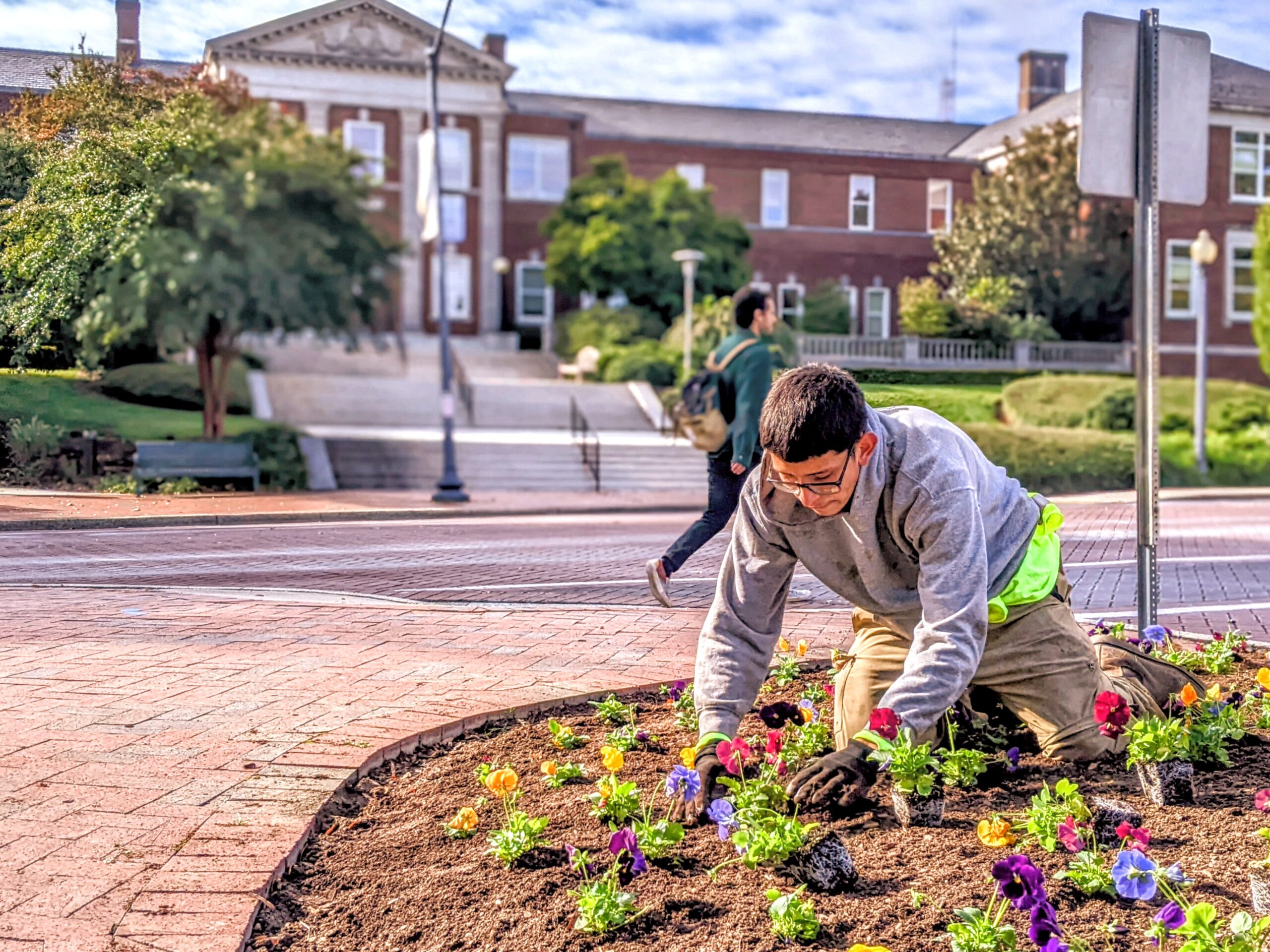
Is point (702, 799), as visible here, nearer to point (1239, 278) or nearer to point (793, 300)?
point (793, 300)

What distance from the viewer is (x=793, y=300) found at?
785 inches

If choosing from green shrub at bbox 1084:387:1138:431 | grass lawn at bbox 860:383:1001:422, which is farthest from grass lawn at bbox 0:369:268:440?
green shrub at bbox 1084:387:1138:431

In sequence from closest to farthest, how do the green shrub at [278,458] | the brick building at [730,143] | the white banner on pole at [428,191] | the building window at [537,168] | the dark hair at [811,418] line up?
the dark hair at [811,418] < the brick building at [730,143] < the green shrub at [278,458] < the white banner on pole at [428,191] < the building window at [537,168]

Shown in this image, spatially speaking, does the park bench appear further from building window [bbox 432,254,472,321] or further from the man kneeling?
the man kneeling

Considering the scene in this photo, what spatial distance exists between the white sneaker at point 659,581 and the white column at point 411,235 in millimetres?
1839

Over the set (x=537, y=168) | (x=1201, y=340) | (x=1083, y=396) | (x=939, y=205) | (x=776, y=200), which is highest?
(x=537, y=168)

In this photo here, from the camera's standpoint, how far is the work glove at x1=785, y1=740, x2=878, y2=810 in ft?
8.30

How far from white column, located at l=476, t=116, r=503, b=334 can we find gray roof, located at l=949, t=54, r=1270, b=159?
31.6 ft

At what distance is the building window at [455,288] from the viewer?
8.59m

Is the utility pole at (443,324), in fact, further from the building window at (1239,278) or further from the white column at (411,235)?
the building window at (1239,278)

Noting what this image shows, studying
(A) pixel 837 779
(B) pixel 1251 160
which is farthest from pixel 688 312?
(A) pixel 837 779

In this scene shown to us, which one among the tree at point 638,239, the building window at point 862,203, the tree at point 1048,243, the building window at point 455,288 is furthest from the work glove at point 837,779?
the tree at point 638,239

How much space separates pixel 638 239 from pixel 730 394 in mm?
28026

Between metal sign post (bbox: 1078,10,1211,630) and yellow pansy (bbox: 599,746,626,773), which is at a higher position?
metal sign post (bbox: 1078,10,1211,630)
